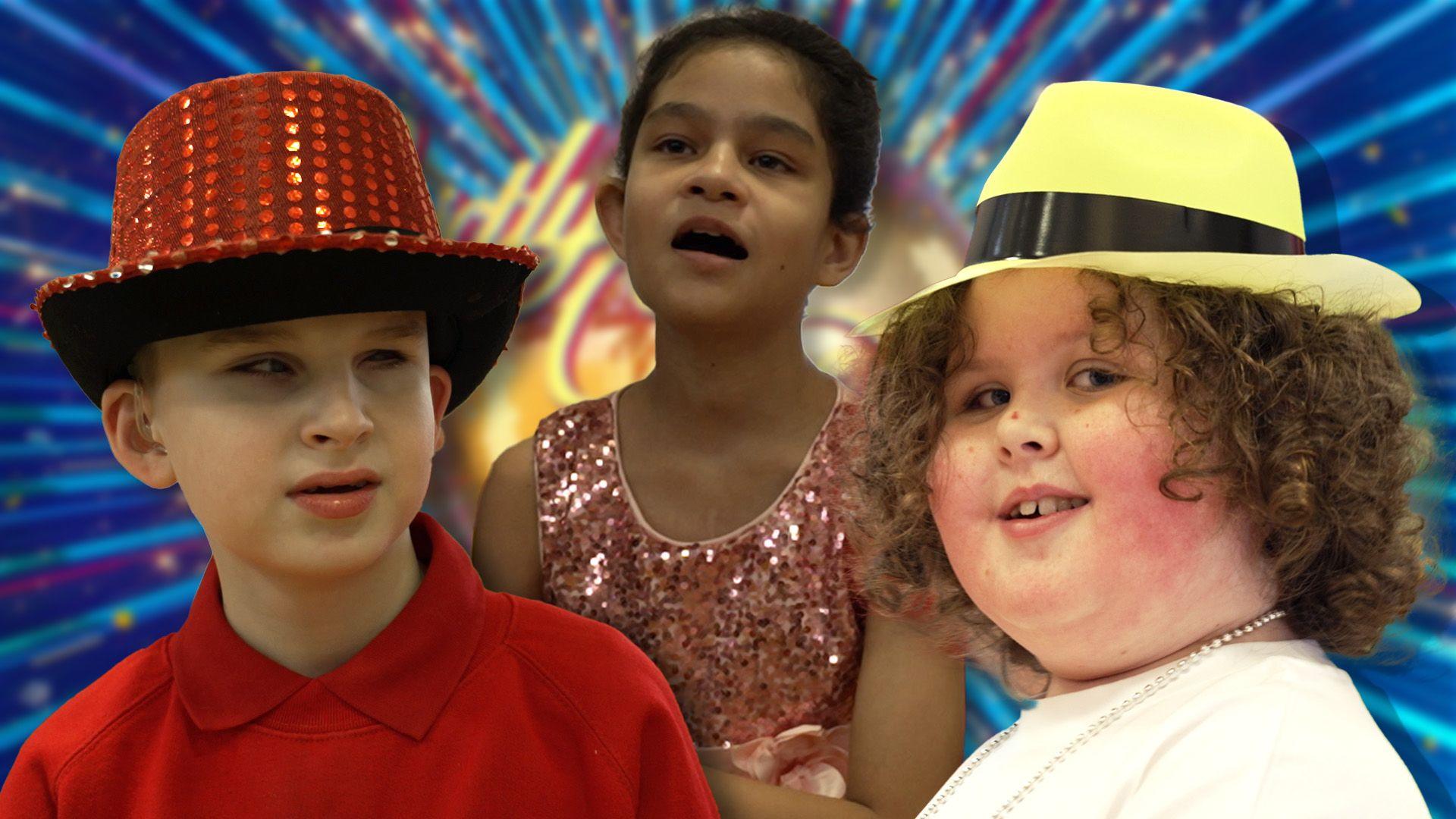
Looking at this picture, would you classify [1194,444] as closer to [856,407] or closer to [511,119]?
[856,407]

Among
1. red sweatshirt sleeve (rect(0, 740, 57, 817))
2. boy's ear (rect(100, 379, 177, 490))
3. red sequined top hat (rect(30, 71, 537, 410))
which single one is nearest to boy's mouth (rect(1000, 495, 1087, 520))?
red sequined top hat (rect(30, 71, 537, 410))

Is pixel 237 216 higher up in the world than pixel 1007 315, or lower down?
higher up

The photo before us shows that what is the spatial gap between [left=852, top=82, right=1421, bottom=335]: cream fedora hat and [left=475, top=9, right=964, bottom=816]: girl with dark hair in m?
0.45

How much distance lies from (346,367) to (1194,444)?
0.67 metres

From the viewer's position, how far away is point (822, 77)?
1508 mm

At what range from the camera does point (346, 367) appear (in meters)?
1.12

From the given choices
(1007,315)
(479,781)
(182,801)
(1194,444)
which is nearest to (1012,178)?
(1007,315)

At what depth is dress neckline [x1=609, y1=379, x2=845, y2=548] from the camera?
1466mm

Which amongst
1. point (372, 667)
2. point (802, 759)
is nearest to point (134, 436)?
point (372, 667)

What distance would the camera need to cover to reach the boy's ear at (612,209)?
1599 mm

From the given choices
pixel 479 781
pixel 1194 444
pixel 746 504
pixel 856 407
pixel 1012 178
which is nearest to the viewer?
pixel 1194 444

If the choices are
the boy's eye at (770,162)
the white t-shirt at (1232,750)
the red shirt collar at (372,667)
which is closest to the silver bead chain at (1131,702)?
the white t-shirt at (1232,750)

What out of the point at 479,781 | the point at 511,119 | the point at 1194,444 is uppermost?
the point at 511,119

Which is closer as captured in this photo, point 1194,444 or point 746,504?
point 1194,444
